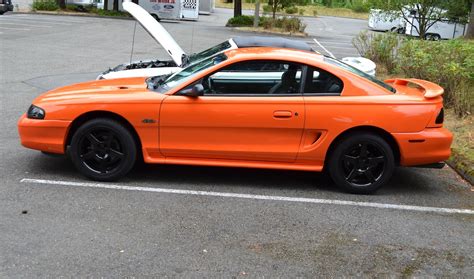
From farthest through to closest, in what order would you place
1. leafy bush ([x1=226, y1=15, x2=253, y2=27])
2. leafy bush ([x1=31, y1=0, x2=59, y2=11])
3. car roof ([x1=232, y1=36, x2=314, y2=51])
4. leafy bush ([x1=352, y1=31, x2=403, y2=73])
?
leafy bush ([x1=31, y1=0, x2=59, y2=11]) → leafy bush ([x1=226, y1=15, x2=253, y2=27]) → leafy bush ([x1=352, y1=31, x2=403, y2=73]) → car roof ([x1=232, y1=36, x2=314, y2=51])

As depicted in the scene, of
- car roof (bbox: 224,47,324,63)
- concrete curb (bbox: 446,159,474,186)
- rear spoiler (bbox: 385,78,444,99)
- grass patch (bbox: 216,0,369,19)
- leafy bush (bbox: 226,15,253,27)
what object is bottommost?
concrete curb (bbox: 446,159,474,186)

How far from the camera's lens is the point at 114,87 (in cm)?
571

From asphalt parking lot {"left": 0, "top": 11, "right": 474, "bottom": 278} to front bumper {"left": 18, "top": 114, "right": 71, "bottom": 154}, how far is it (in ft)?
1.12

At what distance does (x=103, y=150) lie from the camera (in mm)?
5398

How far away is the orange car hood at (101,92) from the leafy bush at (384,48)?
7611 mm

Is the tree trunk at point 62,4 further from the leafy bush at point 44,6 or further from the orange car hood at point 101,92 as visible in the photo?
the orange car hood at point 101,92

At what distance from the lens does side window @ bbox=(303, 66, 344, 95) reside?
17.7 feet

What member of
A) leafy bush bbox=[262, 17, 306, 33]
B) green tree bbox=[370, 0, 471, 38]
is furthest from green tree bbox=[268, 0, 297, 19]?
green tree bbox=[370, 0, 471, 38]

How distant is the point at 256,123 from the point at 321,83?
803 mm

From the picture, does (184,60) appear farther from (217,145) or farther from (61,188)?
(61,188)

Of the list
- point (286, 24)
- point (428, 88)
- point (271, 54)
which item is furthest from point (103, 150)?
point (286, 24)

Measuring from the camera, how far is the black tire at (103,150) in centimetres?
532

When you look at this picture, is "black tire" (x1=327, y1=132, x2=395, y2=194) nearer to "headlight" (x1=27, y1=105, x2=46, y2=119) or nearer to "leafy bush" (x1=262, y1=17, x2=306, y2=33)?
"headlight" (x1=27, y1=105, x2=46, y2=119)

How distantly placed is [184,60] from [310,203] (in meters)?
2.83
